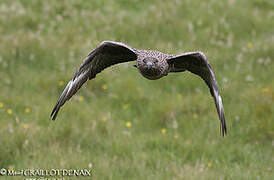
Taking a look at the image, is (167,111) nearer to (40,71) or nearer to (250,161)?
(250,161)

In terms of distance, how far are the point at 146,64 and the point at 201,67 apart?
664mm

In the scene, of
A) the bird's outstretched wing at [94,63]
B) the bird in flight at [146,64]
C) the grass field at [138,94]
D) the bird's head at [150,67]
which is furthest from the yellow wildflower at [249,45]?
the bird's head at [150,67]

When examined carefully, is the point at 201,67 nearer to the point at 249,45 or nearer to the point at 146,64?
the point at 146,64

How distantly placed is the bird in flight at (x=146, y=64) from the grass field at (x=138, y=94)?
1.20 metres

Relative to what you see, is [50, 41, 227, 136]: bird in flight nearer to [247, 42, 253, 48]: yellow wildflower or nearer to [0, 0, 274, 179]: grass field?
[0, 0, 274, 179]: grass field

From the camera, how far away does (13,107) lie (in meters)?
7.45

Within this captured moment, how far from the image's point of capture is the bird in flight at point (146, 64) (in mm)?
5023

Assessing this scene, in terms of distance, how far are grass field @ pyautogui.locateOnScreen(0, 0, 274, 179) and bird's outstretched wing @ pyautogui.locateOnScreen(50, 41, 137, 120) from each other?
115 cm

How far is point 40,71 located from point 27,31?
1448mm

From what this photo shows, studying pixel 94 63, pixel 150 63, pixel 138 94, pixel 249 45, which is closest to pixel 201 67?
pixel 150 63

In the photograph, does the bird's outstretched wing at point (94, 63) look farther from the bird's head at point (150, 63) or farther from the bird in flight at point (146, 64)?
the bird's head at point (150, 63)

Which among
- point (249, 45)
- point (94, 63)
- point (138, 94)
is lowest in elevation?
point (138, 94)

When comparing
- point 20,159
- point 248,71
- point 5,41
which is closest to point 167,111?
point 248,71

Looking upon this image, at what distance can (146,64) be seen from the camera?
4.98 metres
